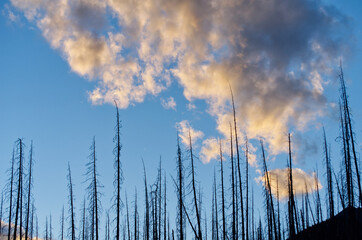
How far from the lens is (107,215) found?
136 feet

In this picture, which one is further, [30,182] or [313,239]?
[313,239]

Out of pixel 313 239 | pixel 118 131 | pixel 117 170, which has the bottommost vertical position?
pixel 313 239

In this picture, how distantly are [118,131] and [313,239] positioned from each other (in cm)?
2025

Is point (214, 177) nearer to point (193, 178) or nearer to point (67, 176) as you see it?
point (193, 178)

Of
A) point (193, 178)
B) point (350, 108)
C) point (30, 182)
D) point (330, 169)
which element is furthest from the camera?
point (330, 169)

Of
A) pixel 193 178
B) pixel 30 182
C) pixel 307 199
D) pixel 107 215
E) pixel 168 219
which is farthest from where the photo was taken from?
pixel 107 215

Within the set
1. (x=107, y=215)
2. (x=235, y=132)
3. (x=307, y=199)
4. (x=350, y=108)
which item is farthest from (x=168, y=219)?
(x=350, y=108)

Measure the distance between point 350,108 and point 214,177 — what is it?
13921 mm

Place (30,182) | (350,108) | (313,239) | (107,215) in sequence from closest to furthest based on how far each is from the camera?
(350,108)
(30,182)
(313,239)
(107,215)

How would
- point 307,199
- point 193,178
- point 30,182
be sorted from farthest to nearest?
point 307,199 → point 30,182 → point 193,178

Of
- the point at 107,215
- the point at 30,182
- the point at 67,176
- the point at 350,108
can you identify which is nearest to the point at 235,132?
the point at 350,108

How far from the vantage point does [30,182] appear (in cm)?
2217

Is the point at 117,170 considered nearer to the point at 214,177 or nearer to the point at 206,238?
the point at 214,177

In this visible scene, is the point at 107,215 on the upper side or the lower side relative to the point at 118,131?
lower
